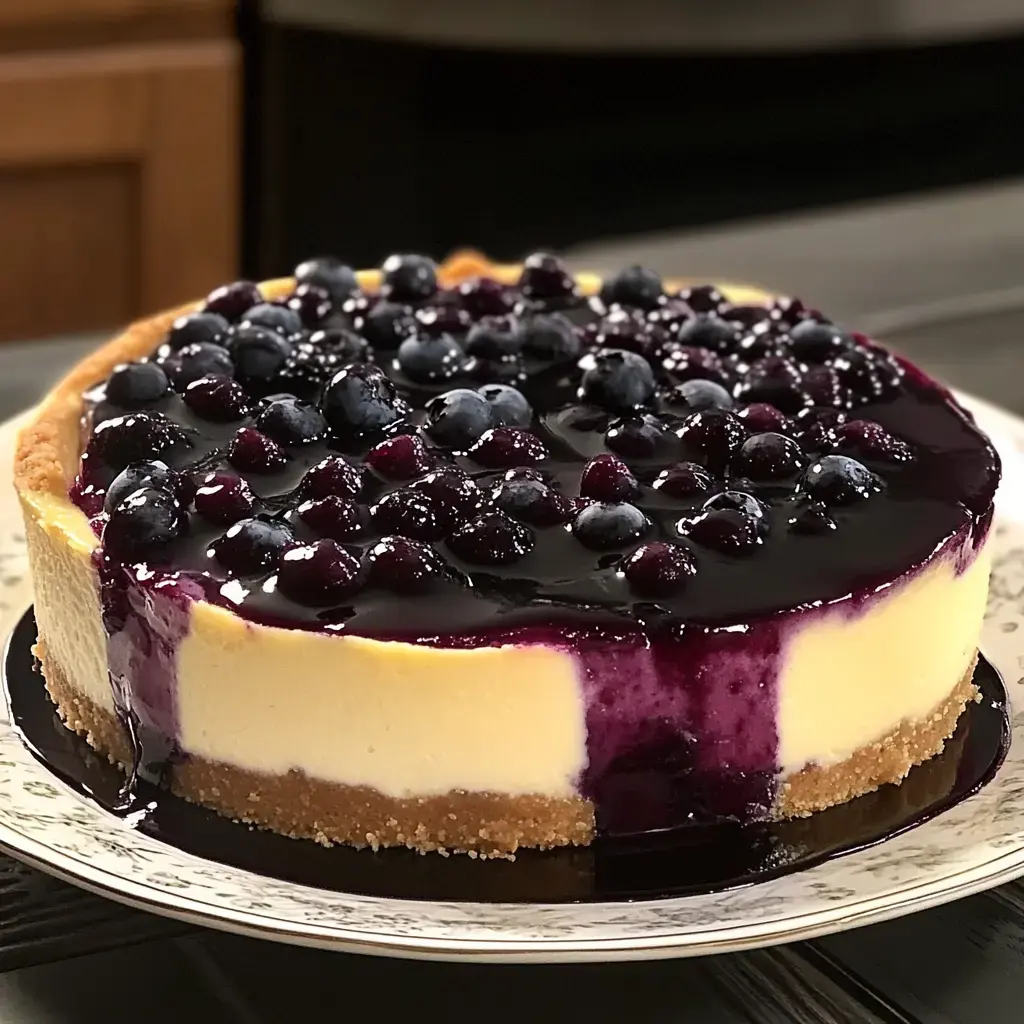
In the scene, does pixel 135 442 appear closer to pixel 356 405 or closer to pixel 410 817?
pixel 356 405

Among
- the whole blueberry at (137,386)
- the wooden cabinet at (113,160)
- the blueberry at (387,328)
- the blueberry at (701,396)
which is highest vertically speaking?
the blueberry at (701,396)

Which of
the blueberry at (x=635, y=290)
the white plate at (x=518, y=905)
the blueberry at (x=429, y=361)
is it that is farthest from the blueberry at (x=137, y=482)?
the blueberry at (x=635, y=290)

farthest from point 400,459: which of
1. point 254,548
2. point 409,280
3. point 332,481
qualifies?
point 409,280

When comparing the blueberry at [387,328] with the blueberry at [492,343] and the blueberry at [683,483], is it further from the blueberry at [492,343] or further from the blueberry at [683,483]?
the blueberry at [683,483]

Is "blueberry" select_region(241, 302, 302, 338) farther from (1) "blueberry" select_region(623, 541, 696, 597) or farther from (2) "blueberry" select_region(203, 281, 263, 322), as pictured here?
(1) "blueberry" select_region(623, 541, 696, 597)

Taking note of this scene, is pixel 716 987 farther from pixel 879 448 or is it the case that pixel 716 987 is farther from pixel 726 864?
pixel 879 448

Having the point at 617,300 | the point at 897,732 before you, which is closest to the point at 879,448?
the point at 897,732

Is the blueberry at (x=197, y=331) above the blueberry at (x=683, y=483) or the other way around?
the other way around
